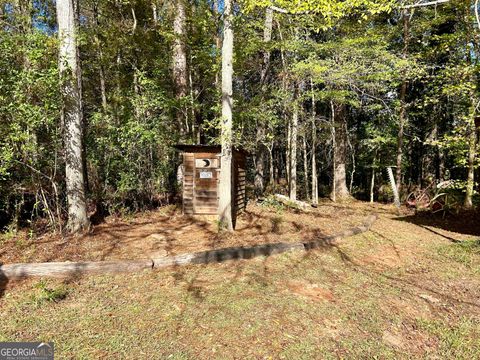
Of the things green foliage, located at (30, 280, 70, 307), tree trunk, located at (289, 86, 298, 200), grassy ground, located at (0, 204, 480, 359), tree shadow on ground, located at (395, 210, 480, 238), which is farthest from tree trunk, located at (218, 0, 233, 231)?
tree shadow on ground, located at (395, 210, 480, 238)

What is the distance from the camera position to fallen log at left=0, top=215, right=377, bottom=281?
451 centimetres

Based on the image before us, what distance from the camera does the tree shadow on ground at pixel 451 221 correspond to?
9.36 meters

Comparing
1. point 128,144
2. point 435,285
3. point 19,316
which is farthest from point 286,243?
point 128,144

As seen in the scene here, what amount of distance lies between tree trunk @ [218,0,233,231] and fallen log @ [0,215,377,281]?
1.49 m

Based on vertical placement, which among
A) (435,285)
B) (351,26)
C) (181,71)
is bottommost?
(435,285)

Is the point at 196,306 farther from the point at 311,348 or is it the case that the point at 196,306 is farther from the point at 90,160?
the point at 90,160

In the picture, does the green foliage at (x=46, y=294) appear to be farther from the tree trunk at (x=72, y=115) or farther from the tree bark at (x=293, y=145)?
the tree bark at (x=293, y=145)

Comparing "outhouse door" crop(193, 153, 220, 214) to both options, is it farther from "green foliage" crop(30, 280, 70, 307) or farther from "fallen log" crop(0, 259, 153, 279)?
"green foliage" crop(30, 280, 70, 307)

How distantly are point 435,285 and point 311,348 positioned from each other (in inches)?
123

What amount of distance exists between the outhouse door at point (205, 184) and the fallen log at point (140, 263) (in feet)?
10.6

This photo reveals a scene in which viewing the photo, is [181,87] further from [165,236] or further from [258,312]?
[258,312]

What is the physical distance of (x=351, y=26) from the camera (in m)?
11.6

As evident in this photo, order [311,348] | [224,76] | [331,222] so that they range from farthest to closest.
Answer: [331,222] < [224,76] < [311,348]
